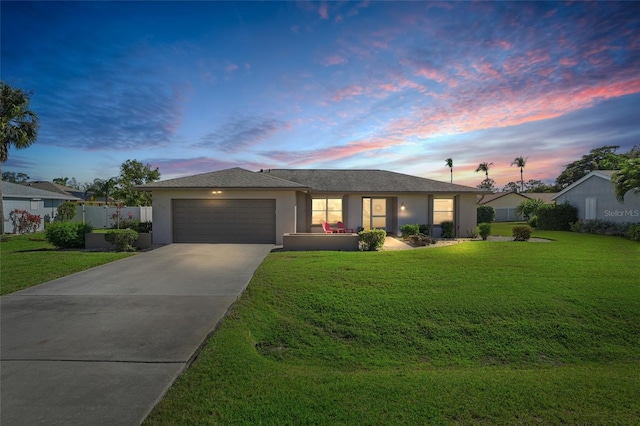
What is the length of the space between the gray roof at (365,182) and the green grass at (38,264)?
10.8 m

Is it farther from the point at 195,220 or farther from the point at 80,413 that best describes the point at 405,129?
the point at 80,413

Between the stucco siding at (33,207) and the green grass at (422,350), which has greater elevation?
the stucco siding at (33,207)

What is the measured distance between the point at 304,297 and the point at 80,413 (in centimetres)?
435

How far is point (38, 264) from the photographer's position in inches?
416

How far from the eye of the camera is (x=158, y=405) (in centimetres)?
313

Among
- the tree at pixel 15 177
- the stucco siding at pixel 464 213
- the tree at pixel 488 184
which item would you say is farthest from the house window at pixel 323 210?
the tree at pixel 15 177

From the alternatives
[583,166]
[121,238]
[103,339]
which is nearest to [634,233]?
[103,339]

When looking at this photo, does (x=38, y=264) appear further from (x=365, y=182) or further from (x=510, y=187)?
(x=510, y=187)

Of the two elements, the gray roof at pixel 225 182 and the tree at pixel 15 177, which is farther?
the tree at pixel 15 177

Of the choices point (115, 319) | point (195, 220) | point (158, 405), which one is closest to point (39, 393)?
point (158, 405)

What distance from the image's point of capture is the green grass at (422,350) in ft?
10.8

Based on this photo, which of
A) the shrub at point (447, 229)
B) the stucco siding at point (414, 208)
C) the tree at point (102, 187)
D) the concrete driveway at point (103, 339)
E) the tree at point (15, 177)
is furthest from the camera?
the tree at point (15, 177)

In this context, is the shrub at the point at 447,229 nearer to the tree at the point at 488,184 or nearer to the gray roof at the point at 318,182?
the gray roof at the point at 318,182

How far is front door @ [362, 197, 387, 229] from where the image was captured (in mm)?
19078
